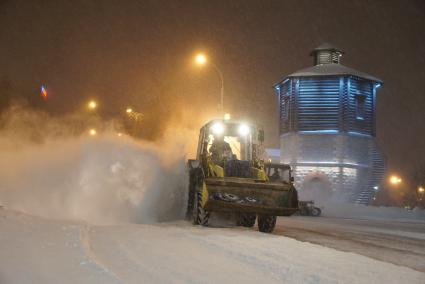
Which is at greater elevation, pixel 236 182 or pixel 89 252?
pixel 236 182

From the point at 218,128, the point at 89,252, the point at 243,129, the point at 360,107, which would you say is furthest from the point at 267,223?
the point at 360,107

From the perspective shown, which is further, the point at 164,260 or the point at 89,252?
the point at 89,252

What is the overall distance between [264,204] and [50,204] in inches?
286

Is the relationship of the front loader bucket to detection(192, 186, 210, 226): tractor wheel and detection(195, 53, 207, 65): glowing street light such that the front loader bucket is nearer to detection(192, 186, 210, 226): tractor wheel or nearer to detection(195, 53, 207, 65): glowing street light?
detection(192, 186, 210, 226): tractor wheel

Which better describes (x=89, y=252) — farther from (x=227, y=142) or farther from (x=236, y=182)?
(x=227, y=142)

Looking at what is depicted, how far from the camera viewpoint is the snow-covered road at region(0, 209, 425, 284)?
21.6 ft

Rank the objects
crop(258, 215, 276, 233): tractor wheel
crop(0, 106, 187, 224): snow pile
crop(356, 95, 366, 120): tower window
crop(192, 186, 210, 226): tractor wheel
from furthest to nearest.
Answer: crop(356, 95, 366, 120): tower window
crop(0, 106, 187, 224): snow pile
crop(258, 215, 276, 233): tractor wheel
crop(192, 186, 210, 226): tractor wheel

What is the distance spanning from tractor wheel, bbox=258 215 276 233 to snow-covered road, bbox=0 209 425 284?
3397 millimetres

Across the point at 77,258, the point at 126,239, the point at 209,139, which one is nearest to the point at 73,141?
the point at 209,139

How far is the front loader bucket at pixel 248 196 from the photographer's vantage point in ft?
43.1

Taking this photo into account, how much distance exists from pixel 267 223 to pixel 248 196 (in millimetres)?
1560

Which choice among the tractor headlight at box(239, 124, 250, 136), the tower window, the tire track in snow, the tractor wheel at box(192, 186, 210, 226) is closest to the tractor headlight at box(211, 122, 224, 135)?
the tractor headlight at box(239, 124, 250, 136)

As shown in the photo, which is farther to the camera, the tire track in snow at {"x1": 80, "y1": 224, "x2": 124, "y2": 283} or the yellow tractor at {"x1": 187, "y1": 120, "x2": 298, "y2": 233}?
the yellow tractor at {"x1": 187, "y1": 120, "x2": 298, "y2": 233}

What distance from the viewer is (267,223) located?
14.4 m
